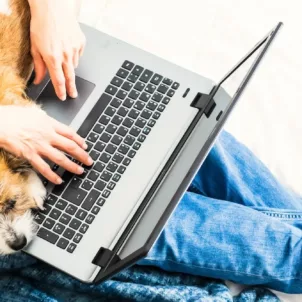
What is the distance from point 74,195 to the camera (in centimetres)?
106

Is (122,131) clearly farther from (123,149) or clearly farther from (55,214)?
(55,214)

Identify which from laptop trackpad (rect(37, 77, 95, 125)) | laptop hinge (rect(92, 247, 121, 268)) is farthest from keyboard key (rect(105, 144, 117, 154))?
laptop hinge (rect(92, 247, 121, 268))

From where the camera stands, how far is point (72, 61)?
1.11 meters

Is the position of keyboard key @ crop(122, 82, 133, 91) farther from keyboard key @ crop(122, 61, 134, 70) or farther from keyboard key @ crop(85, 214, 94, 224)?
keyboard key @ crop(85, 214, 94, 224)

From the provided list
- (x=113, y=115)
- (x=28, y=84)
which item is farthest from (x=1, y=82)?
(x=113, y=115)

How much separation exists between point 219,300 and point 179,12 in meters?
0.79

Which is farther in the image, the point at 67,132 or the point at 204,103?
the point at 204,103

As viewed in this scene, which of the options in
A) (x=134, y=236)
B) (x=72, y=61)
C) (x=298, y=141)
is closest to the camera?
(x=134, y=236)

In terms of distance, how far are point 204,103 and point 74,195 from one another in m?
0.35

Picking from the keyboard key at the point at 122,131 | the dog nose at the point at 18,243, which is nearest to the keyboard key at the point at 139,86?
the keyboard key at the point at 122,131

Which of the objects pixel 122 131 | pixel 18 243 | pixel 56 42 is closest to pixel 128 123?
pixel 122 131

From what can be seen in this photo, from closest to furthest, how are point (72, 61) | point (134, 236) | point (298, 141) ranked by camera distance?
1. point (134, 236)
2. point (72, 61)
3. point (298, 141)

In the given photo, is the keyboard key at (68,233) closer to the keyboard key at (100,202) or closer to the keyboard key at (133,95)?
the keyboard key at (100,202)

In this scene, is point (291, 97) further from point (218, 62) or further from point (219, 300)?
point (219, 300)
